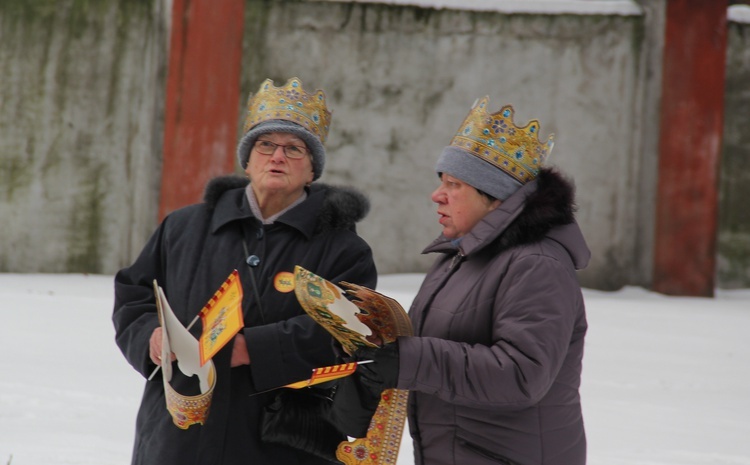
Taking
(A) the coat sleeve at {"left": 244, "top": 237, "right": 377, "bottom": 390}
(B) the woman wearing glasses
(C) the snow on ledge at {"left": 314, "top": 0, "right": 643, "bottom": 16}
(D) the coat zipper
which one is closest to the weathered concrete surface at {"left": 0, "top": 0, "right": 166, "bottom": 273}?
(C) the snow on ledge at {"left": 314, "top": 0, "right": 643, "bottom": 16}

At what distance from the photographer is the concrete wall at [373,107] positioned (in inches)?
341

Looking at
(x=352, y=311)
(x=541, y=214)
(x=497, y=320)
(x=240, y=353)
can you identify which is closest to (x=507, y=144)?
(x=541, y=214)

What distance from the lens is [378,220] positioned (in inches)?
349

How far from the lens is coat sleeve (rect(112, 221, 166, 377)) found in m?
2.80

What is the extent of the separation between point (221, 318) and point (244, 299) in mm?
297

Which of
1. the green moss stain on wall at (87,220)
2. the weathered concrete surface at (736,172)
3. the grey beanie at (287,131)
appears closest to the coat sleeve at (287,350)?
the grey beanie at (287,131)

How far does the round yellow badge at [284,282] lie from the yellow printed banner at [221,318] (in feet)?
0.74

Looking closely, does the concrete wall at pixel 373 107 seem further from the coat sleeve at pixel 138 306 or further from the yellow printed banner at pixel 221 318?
the yellow printed banner at pixel 221 318

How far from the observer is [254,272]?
282 cm

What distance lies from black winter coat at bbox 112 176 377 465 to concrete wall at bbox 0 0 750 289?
5.87 meters

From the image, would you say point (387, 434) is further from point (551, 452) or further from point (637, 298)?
point (637, 298)

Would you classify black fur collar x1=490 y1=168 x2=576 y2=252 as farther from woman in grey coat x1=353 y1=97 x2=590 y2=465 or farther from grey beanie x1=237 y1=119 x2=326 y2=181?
grey beanie x1=237 y1=119 x2=326 y2=181

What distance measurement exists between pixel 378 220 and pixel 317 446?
6.22 meters

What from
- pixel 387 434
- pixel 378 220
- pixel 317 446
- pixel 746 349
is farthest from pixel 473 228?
pixel 378 220
